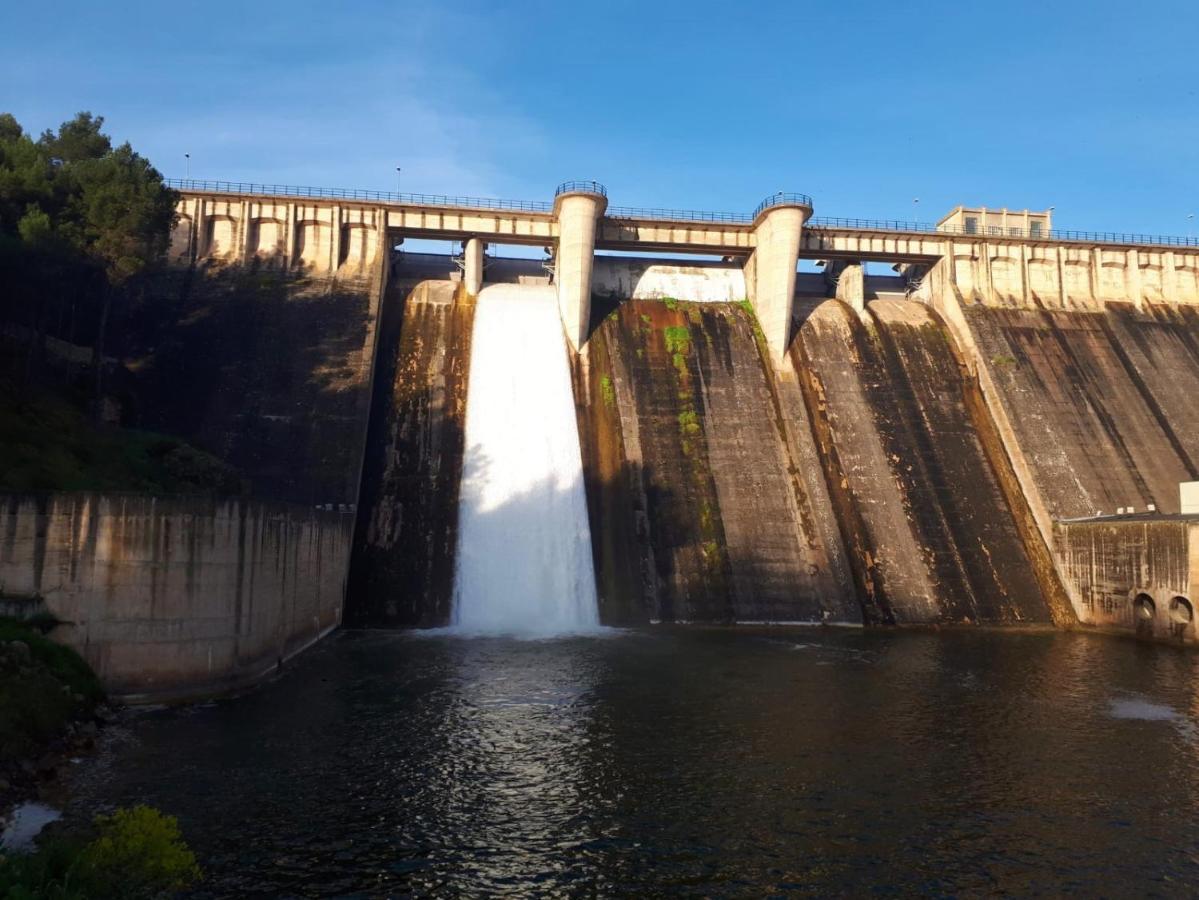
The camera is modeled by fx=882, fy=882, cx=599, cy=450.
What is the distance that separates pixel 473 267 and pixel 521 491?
52.4ft

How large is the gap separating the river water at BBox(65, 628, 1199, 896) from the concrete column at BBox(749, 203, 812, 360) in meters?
23.7

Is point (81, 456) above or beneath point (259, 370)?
beneath

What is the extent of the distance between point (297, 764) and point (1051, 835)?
12.2m

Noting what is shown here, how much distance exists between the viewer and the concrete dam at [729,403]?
33062 millimetres

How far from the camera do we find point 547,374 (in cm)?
4159

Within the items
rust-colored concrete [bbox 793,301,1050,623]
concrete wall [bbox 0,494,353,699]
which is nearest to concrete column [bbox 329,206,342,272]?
rust-colored concrete [bbox 793,301,1050,623]

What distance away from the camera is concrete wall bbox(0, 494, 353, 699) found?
1794 centimetres

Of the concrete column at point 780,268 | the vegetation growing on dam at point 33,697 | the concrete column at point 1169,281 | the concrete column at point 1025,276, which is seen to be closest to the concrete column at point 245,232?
the concrete column at point 780,268

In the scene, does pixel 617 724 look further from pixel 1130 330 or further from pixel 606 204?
pixel 1130 330

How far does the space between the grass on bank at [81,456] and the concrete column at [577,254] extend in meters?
19.9

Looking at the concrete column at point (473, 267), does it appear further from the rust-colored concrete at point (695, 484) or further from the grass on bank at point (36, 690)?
the grass on bank at point (36, 690)

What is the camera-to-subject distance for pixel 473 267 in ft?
152

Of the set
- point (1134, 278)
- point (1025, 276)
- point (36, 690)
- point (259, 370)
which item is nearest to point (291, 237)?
point (259, 370)

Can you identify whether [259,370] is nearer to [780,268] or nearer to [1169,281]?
[780,268]
